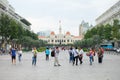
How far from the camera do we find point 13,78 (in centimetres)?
1884

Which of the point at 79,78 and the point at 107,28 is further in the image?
the point at 107,28

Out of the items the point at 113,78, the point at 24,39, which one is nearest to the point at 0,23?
the point at 24,39

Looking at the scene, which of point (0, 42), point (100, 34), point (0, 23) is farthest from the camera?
point (100, 34)

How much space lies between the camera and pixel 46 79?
18344 mm

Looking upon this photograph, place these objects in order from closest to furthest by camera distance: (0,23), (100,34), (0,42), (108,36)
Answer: (0,23) → (0,42) → (108,36) → (100,34)

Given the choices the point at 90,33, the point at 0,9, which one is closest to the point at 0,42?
the point at 0,9

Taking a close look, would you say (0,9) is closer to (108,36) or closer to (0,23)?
(0,23)

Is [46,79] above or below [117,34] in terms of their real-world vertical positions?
below

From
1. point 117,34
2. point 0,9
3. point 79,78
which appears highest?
point 0,9

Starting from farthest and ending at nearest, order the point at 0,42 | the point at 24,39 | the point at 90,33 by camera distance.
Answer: the point at 90,33 < the point at 24,39 < the point at 0,42

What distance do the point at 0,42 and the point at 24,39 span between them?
37.3ft

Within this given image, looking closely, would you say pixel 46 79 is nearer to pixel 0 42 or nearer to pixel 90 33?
pixel 0 42

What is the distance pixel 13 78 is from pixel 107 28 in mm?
106280

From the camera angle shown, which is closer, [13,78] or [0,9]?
[13,78]
